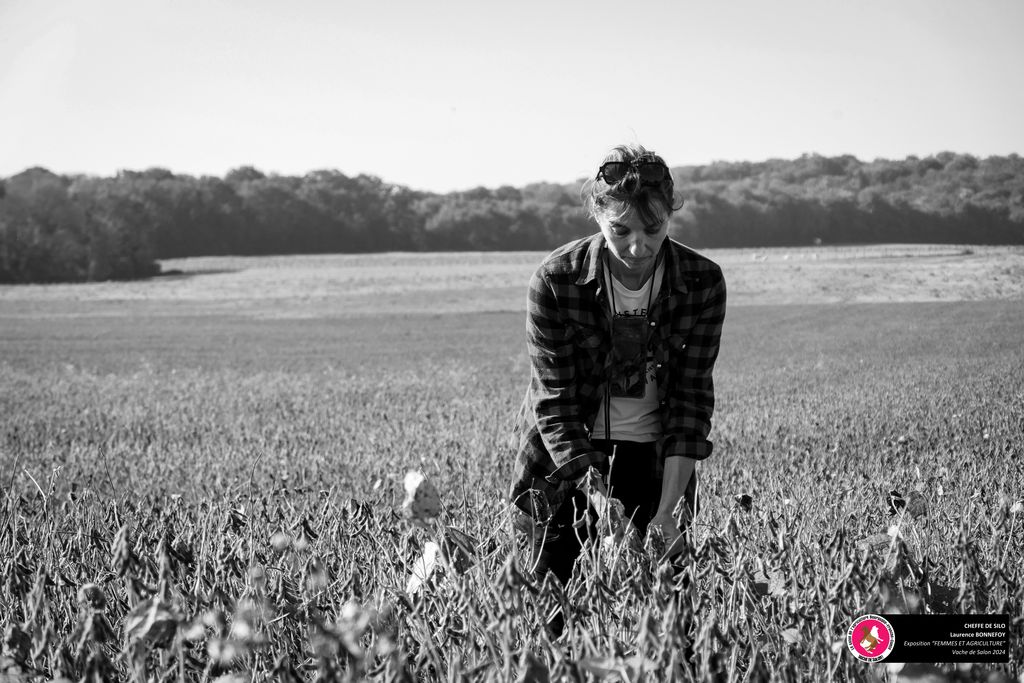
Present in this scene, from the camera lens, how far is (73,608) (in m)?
2.27

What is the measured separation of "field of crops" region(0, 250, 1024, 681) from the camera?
1.44m

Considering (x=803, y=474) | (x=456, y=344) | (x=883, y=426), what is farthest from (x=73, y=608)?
(x=456, y=344)

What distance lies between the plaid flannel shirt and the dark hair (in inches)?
9.8

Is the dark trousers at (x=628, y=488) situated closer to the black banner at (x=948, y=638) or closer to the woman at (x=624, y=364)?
the woman at (x=624, y=364)

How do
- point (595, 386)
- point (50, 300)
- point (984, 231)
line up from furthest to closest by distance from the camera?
point (50, 300) → point (984, 231) → point (595, 386)

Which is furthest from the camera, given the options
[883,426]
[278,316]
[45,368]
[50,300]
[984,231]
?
[50,300]

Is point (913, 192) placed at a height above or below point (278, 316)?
above

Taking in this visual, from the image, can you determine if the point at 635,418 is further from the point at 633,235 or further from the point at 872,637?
the point at 872,637

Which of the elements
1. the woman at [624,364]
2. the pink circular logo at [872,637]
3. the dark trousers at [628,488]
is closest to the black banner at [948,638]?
the pink circular logo at [872,637]

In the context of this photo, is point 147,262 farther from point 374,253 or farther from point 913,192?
point 913,192

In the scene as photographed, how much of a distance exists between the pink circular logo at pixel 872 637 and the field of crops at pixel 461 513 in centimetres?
4

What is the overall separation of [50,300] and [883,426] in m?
34.0

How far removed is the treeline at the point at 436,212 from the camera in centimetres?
737

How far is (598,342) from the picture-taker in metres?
2.62
